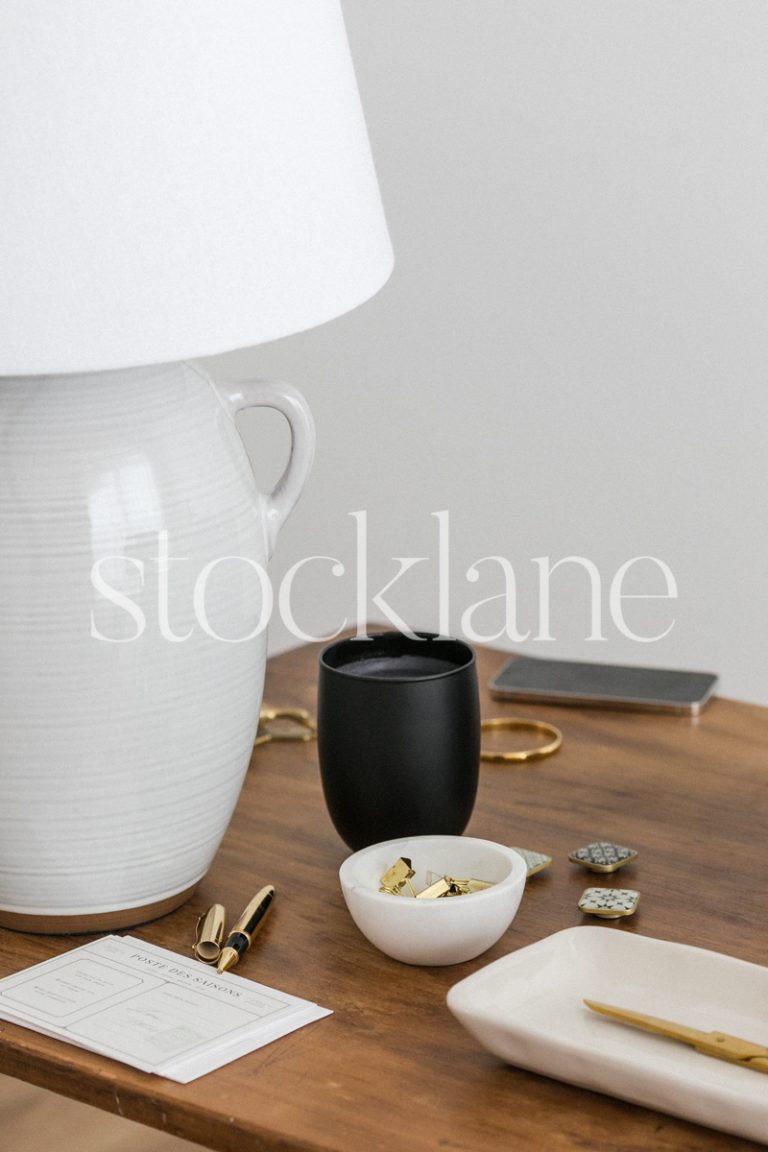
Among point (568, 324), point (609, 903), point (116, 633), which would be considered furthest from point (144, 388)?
point (568, 324)

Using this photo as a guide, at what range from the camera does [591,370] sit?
6.40 feet

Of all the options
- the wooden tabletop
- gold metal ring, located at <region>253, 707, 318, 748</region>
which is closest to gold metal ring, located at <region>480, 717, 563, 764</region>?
the wooden tabletop

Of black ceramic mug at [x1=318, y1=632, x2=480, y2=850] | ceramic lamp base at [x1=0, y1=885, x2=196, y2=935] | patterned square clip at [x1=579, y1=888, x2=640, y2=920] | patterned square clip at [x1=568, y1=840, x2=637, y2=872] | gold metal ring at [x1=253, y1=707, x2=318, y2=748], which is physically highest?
black ceramic mug at [x1=318, y1=632, x2=480, y2=850]

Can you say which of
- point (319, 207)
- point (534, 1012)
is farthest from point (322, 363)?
point (534, 1012)

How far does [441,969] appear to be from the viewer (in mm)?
775

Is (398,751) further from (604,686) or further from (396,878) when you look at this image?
(604,686)

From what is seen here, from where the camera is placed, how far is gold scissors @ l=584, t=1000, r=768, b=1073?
64 cm

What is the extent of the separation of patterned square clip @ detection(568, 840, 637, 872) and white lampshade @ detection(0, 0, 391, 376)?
14.5 inches

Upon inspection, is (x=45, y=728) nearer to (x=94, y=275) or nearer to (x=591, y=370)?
(x=94, y=275)

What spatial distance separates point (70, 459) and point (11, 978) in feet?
0.90

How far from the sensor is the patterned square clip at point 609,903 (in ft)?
2.70

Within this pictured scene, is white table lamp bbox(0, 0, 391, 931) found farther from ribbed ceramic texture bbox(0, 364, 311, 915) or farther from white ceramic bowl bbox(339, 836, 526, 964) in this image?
white ceramic bowl bbox(339, 836, 526, 964)

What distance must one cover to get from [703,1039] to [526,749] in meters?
0.45

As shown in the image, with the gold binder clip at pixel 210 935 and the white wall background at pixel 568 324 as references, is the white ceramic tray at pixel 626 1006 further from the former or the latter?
the white wall background at pixel 568 324
